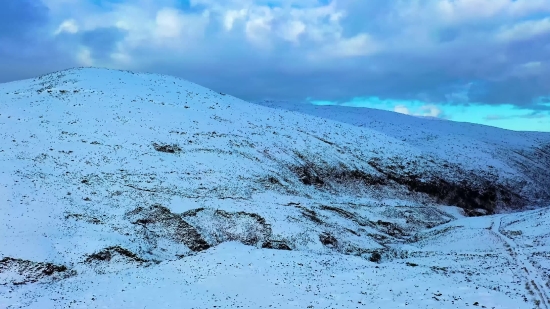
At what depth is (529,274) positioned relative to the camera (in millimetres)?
22328

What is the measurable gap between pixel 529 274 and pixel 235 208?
69.0ft

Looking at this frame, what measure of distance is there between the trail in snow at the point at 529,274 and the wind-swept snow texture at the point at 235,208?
141mm

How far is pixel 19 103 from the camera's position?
181 ft

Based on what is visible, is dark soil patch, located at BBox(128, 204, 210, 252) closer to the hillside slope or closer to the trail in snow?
the trail in snow

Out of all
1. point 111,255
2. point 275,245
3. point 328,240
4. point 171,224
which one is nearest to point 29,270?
point 111,255

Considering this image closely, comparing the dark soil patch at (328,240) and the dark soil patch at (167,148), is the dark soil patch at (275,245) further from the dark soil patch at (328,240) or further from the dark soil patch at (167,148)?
the dark soil patch at (167,148)

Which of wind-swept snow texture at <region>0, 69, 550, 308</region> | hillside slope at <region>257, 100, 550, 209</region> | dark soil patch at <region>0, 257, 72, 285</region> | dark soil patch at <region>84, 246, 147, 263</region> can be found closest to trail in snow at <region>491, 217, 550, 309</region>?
wind-swept snow texture at <region>0, 69, 550, 308</region>

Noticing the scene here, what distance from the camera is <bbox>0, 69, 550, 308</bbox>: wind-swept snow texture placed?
21.3 metres

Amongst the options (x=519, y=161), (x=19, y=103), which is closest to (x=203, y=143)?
(x=19, y=103)

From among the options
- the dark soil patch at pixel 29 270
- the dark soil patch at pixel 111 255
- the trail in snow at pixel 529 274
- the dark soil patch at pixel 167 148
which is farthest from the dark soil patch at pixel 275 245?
the dark soil patch at pixel 167 148

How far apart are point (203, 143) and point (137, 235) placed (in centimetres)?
2201

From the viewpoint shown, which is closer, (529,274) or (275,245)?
(529,274)

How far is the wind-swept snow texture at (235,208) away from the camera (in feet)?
69.9

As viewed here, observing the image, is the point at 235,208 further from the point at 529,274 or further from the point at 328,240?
the point at 529,274
